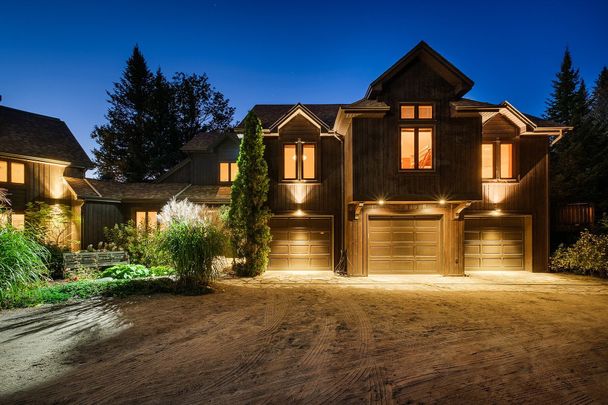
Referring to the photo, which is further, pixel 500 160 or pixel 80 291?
pixel 500 160

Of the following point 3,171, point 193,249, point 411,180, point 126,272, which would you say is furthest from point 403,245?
point 3,171

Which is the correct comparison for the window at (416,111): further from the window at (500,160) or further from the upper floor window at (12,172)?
the upper floor window at (12,172)

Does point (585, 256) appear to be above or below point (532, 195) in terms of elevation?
below

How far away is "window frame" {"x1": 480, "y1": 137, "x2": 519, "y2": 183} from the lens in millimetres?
12070

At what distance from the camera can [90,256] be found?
11406 millimetres

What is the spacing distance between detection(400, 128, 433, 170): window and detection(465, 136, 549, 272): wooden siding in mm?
3310

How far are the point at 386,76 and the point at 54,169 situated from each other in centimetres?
1643

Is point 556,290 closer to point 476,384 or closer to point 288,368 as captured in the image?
point 476,384

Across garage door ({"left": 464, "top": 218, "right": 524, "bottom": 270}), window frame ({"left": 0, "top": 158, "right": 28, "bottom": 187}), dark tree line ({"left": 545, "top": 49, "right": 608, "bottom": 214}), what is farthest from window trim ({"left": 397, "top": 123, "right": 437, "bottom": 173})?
window frame ({"left": 0, "top": 158, "right": 28, "bottom": 187})

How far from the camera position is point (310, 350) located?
4.82 m

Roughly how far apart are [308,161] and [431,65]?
5901mm

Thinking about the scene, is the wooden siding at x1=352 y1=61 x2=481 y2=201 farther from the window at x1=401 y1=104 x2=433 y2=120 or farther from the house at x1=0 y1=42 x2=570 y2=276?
the window at x1=401 y1=104 x2=433 y2=120

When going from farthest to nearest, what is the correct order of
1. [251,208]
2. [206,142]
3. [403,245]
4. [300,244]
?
[206,142], [300,244], [403,245], [251,208]

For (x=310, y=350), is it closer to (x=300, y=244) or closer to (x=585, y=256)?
(x=300, y=244)
